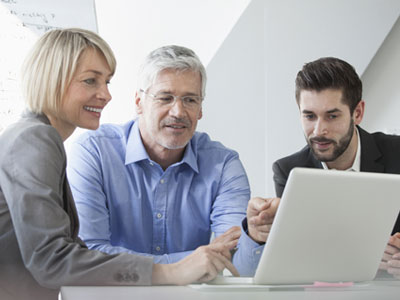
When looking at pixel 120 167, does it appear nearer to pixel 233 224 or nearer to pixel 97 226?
pixel 97 226

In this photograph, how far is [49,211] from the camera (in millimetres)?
1143

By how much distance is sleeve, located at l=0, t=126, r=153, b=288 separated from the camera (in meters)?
1.09

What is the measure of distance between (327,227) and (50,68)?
906 millimetres

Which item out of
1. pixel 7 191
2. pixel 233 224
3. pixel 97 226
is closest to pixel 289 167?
pixel 233 224

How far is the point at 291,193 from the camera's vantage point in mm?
1000

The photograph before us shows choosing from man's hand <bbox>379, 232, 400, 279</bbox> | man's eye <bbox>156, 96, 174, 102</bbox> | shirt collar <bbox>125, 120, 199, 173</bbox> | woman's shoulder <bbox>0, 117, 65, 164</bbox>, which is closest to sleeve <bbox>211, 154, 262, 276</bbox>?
shirt collar <bbox>125, 120, 199, 173</bbox>

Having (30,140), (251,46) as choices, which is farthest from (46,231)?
(251,46)

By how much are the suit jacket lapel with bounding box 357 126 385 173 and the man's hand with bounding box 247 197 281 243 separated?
1027 millimetres

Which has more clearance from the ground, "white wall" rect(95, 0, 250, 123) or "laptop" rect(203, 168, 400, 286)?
"white wall" rect(95, 0, 250, 123)

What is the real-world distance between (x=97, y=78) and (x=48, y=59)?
8.2 inches

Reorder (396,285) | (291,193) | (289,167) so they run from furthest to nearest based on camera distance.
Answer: (289,167) < (396,285) < (291,193)

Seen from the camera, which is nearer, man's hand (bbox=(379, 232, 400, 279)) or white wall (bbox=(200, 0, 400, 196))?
man's hand (bbox=(379, 232, 400, 279))

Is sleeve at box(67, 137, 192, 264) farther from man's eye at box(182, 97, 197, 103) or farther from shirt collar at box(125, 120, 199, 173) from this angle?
man's eye at box(182, 97, 197, 103)

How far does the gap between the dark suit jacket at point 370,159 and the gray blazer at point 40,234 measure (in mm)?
1307
